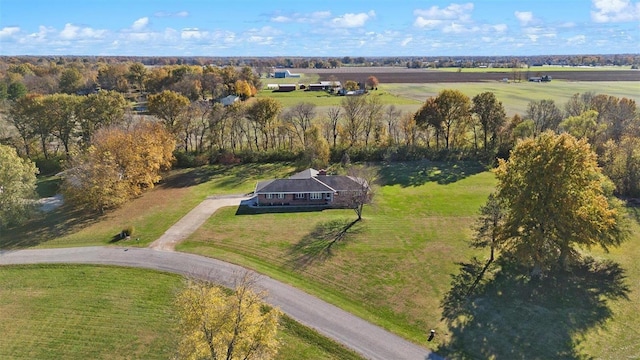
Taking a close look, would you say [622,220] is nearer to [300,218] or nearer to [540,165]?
[540,165]

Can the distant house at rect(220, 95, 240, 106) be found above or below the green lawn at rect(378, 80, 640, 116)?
below

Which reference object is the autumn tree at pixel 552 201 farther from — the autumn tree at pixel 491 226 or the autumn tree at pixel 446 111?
the autumn tree at pixel 446 111

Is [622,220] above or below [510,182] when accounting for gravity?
below

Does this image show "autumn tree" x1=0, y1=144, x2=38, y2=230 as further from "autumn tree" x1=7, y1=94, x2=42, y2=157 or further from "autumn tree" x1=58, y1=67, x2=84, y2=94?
"autumn tree" x1=58, y1=67, x2=84, y2=94

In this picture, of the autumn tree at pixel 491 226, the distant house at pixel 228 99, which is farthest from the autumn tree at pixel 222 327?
the distant house at pixel 228 99

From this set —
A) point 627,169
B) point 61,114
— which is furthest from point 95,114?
point 627,169

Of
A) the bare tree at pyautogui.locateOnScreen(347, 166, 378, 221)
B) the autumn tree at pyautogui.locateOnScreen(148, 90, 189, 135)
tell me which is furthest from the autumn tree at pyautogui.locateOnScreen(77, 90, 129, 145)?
the bare tree at pyautogui.locateOnScreen(347, 166, 378, 221)

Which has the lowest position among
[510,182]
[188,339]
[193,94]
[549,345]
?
[549,345]

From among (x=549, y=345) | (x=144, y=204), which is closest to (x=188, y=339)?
(x=549, y=345)
